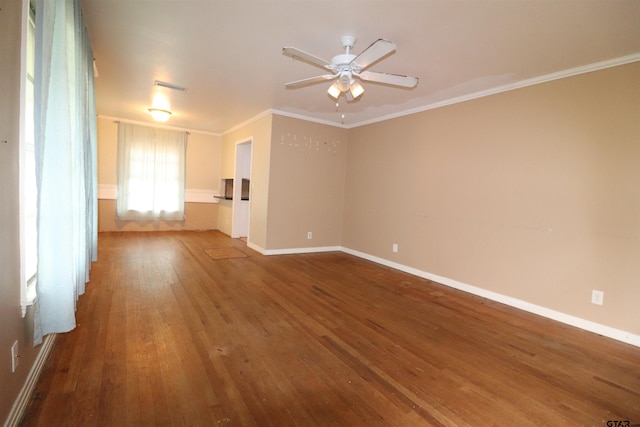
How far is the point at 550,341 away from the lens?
8.32 feet

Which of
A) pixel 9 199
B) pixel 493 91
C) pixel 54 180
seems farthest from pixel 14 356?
pixel 493 91

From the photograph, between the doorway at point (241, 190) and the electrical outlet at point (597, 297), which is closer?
the electrical outlet at point (597, 297)

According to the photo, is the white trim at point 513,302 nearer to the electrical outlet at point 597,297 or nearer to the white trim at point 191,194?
the electrical outlet at point 597,297

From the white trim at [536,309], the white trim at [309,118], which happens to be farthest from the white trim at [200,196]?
the white trim at [536,309]

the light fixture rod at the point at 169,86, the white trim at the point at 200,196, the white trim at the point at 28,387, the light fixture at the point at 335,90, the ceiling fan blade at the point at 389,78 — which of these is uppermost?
the light fixture rod at the point at 169,86

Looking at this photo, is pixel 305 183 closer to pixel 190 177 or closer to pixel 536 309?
pixel 190 177

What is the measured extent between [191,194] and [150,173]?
3.31 feet

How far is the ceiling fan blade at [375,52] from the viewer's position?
2.06m

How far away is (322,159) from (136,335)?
4.11 meters


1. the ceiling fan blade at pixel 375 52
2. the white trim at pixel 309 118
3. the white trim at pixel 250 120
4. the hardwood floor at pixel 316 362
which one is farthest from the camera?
the white trim at pixel 250 120

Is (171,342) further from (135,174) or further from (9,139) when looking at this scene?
(135,174)

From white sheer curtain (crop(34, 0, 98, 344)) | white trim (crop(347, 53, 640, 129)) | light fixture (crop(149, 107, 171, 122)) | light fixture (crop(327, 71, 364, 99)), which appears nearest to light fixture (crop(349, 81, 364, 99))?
light fixture (crop(327, 71, 364, 99))

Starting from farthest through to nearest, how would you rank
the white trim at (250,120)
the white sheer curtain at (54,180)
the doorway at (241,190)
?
the doorway at (241,190) → the white trim at (250,120) → the white sheer curtain at (54,180)

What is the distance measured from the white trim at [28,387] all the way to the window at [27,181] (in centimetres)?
41
